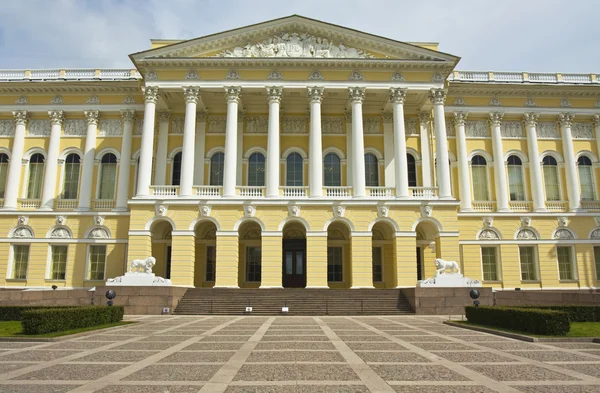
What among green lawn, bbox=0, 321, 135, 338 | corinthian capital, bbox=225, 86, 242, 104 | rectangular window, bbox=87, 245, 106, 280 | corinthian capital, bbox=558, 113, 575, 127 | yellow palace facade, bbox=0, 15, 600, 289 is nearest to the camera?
green lawn, bbox=0, 321, 135, 338

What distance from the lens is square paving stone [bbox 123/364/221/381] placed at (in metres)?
9.08

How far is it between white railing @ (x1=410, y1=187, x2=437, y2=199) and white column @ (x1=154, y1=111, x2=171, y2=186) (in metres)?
18.8

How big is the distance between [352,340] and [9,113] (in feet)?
122

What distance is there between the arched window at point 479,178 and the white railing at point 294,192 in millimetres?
14246

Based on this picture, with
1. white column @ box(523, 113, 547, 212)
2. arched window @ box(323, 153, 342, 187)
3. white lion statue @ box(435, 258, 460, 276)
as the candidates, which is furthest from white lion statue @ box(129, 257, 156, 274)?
white column @ box(523, 113, 547, 212)

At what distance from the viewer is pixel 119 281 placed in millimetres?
30438

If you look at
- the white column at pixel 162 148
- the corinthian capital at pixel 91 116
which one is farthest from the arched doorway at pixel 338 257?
the corinthian capital at pixel 91 116

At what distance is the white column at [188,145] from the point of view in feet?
112

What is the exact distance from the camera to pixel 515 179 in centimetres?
4028

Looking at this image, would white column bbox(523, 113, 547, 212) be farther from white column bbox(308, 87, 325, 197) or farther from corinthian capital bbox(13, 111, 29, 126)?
corinthian capital bbox(13, 111, 29, 126)

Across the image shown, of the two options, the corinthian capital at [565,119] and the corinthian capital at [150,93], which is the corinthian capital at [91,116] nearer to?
the corinthian capital at [150,93]

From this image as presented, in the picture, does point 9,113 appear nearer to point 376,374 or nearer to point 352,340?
point 352,340

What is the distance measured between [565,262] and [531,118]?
1172 cm

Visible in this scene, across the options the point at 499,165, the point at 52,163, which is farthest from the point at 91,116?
the point at 499,165
